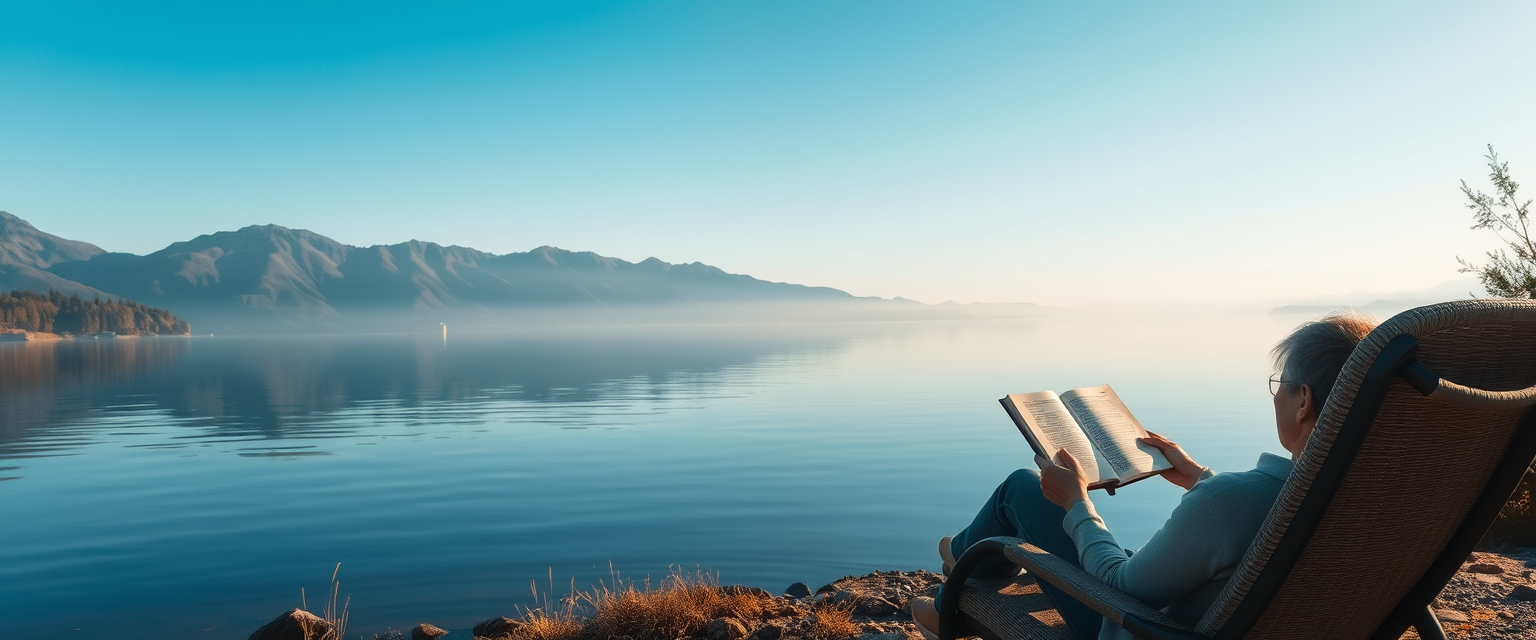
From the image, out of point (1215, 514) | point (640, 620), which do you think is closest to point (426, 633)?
point (640, 620)

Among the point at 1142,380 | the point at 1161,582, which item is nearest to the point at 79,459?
the point at 1161,582

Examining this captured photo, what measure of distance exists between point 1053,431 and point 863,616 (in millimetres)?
2701

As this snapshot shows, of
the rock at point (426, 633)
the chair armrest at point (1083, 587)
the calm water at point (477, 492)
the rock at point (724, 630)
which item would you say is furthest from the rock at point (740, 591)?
the chair armrest at point (1083, 587)

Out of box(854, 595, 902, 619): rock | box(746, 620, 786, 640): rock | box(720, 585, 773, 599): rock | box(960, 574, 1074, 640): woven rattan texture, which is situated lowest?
box(720, 585, 773, 599): rock

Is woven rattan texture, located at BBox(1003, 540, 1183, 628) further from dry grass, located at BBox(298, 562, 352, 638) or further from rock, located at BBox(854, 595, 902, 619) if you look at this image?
dry grass, located at BBox(298, 562, 352, 638)

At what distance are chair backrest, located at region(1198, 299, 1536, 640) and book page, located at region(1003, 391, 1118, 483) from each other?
0.63 meters

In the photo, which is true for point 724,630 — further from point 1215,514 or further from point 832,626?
point 1215,514

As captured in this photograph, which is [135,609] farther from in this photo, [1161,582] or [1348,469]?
[1348,469]

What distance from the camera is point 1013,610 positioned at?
2641 millimetres

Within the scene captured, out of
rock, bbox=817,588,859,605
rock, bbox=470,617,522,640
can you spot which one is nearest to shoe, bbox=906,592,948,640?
rock, bbox=817,588,859,605

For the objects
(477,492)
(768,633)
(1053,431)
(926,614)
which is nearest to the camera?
(1053,431)

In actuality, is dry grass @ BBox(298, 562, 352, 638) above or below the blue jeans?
below

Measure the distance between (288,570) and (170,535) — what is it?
8.06 feet

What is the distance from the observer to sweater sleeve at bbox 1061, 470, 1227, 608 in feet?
6.50
